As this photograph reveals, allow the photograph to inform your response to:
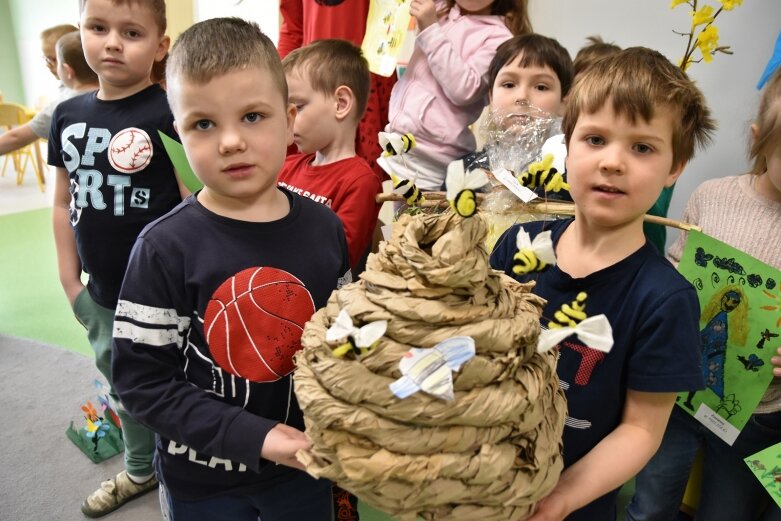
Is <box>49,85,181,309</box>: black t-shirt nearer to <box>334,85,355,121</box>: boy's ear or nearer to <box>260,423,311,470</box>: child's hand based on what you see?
<box>334,85,355,121</box>: boy's ear

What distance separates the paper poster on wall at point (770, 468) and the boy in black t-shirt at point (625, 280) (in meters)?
0.41

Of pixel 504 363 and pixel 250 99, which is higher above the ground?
pixel 250 99

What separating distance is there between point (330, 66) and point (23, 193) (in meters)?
4.76

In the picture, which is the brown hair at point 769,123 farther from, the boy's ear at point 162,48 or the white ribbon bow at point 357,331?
the boy's ear at point 162,48

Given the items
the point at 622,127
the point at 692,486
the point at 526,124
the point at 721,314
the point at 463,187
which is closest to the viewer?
the point at 463,187

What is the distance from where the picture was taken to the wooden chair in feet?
16.3

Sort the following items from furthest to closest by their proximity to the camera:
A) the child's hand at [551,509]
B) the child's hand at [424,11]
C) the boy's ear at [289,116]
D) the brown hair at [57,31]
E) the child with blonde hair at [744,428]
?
1. the brown hair at [57,31]
2. the child's hand at [424,11]
3. the child with blonde hair at [744,428]
4. the boy's ear at [289,116]
5. the child's hand at [551,509]

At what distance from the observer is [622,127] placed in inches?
31.6

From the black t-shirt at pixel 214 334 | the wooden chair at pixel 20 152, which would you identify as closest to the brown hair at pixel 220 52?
the black t-shirt at pixel 214 334

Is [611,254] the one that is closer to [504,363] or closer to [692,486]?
[504,363]

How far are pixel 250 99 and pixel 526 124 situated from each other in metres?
0.67

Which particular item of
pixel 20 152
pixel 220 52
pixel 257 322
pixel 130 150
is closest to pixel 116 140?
pixel 130 150

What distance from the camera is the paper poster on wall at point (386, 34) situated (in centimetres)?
144

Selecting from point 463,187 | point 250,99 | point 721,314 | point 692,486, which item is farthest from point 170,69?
point 692,486
